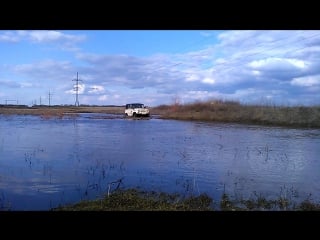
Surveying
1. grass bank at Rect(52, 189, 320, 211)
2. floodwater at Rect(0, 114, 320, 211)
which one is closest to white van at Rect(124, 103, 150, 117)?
floodwater at Rect(0, 114, 320, 211)

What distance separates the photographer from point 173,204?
7695mm

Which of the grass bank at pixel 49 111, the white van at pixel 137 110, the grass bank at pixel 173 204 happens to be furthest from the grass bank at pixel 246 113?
the grass bank at pixel 173 204

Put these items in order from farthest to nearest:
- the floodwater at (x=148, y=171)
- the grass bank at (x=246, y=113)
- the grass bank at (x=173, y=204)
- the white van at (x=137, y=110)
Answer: the white van at (x=137, y=110)
the grass bank at (x=246, y=113)
the floodwater at (x=148, y=171)
the grass bank at (x=173, y=204)

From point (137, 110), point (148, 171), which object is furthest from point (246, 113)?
point (148, 171)

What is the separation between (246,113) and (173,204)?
41.1 m

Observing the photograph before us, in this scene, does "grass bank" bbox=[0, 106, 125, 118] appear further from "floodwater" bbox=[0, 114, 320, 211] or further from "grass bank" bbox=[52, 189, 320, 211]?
"grass bank" bbox=[52, 189, 320, 211]

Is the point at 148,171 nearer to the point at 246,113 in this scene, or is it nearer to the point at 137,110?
the point at 246,113

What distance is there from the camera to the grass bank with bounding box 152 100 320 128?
40.7 meters

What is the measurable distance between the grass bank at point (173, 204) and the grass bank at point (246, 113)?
3229 cm

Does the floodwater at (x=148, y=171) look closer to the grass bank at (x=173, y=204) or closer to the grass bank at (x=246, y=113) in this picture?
the grass bank at (x=173, y=204)

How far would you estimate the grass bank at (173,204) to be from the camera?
743cm

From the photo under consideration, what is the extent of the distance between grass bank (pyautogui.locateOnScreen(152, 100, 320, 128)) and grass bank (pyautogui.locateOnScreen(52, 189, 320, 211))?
32.3 m

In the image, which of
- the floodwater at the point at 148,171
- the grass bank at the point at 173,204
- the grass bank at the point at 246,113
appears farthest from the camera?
the grass bank at the point at 246,113
